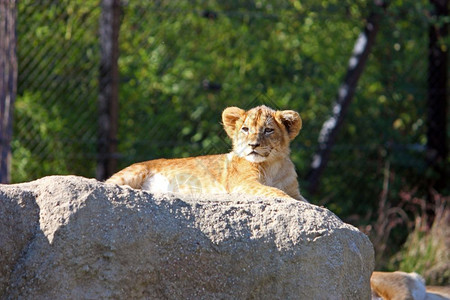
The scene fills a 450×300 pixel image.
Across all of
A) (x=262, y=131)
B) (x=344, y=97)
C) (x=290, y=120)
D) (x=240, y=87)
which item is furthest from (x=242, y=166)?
(x=344, y=97)

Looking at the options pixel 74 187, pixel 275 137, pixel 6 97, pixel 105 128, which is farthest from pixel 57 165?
pixel 74 187

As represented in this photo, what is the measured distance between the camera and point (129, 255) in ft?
10.9

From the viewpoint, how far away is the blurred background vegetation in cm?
778

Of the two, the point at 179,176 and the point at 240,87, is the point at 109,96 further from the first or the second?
the point at 179,176

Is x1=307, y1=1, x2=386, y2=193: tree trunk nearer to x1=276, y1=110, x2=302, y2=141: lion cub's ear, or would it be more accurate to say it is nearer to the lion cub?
the lion cub

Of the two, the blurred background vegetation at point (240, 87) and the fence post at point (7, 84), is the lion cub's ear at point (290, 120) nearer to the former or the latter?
the blurred background vegetation at point (240, 87)

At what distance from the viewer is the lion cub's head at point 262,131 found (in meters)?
4.61

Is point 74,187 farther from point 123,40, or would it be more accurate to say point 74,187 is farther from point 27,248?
point 123,40

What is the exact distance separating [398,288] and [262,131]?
1608 millimetres

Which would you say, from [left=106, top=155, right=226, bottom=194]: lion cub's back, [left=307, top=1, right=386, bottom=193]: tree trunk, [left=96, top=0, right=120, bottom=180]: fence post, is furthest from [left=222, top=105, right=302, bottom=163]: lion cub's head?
[left=307, top=1, right=386, bottom=193]: tree trunk

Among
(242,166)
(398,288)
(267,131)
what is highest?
(267,131)

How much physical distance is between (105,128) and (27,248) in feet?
13.5

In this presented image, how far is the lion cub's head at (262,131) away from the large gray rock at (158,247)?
1028 millimetres

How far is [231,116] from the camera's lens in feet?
15.7
